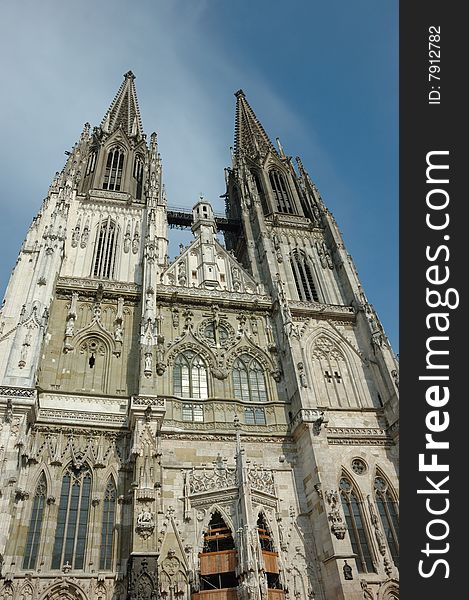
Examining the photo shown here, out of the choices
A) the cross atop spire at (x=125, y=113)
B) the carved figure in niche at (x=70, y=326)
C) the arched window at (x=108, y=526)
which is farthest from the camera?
the cross atop spire at (x=125, y=113)

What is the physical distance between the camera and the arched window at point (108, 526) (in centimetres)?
1490

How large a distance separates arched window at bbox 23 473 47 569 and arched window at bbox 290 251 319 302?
15.3 metres

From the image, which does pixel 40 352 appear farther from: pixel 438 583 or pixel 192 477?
pixel 438 583

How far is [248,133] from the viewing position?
39.3 meters

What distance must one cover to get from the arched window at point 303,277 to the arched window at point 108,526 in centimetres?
1380

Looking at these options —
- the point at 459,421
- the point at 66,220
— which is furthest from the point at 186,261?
the point at 459,421

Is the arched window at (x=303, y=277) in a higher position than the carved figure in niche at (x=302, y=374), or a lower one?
higher

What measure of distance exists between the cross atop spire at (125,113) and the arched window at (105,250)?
11598mm

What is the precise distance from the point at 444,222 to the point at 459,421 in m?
3.88

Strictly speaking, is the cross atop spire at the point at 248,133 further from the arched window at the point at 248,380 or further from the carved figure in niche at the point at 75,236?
the arched window at the point at 248,380

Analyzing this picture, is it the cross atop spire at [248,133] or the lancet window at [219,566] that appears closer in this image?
the lancet window at [219,566]

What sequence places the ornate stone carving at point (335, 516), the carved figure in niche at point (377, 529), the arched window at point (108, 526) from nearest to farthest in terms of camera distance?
the arched window at point (108, 526)
the ornate stone carving at point (335, 516)
the carved figure in niche at point (377, 529)

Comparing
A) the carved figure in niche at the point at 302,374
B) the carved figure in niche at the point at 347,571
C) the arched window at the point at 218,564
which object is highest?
the carved figure in niche at the point at 302,374

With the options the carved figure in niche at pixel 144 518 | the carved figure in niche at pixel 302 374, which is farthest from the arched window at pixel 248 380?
the carved figure in niche at pixel 144 518
